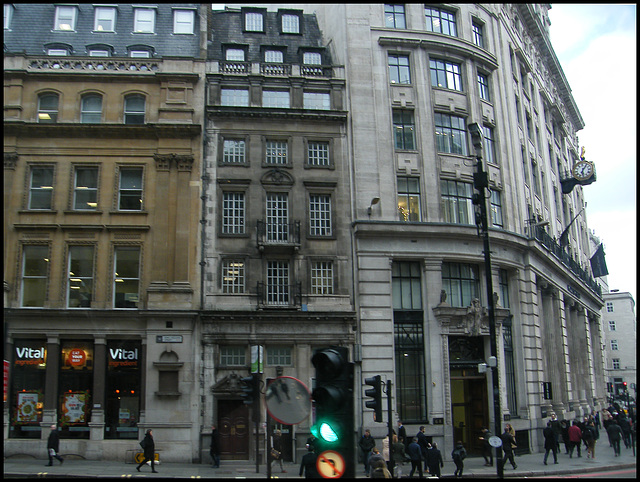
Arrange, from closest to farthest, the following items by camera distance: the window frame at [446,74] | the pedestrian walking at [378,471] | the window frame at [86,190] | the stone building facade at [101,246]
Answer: the pedestrian walking at [378,471]
the stone building facade at [101,246]
the window frame at [86,190]
the window frame at [446,74]

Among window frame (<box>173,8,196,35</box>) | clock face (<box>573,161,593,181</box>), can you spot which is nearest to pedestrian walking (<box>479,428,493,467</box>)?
window frame (<box>173,8,196,35</box>)

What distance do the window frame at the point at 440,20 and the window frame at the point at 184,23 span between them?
13.6 m

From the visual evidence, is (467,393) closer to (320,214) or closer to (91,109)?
(320,214)

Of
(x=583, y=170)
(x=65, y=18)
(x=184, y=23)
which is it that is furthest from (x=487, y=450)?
(x=65, y=18)

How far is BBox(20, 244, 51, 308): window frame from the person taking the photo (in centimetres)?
2847

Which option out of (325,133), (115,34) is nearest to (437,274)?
(325,133)

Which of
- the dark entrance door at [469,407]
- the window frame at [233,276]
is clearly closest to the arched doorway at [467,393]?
the dark entrance door at [469,407]

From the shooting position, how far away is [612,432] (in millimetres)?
27141

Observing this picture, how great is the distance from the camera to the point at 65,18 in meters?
34.1

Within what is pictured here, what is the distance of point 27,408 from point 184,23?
22175 mm

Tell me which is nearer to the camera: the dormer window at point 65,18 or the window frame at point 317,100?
the window frame at point 317,100

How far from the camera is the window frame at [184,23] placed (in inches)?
1337

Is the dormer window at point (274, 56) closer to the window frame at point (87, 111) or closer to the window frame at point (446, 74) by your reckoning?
the window frame at point (446, 74)

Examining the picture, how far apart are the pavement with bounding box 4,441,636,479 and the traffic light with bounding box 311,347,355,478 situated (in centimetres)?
1476
